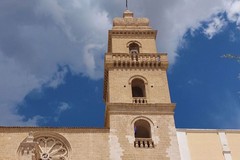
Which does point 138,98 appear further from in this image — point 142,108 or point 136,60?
point 136,60

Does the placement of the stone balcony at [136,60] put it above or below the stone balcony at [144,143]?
above

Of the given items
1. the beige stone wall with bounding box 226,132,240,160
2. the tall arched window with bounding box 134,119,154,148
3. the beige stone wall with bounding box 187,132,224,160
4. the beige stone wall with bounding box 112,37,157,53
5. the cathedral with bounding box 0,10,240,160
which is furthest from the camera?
the beige stone wall with bounding box 112,37,157,53

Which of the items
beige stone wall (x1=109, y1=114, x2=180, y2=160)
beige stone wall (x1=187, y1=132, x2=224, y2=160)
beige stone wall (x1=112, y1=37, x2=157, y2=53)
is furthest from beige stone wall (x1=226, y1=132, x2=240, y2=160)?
beige stone wall (x1=112, y1=37, x2=157, y2=53)

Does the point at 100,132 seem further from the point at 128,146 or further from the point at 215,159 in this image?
the point at 215,159

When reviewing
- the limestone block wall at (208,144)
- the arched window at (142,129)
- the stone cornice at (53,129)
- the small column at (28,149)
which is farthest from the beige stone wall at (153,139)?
the small column at (28,149)

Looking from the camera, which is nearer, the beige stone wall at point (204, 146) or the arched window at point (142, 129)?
the beige stone wall at point (204, 146)

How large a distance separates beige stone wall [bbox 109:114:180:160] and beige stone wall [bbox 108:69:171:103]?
1538 millimetres

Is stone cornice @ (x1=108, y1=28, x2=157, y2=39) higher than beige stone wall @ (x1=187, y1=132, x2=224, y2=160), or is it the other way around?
stone cornice @ (x1=108, y1=28, x2=157, y2=39)

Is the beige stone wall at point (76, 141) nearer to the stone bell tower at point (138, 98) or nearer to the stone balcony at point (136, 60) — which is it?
the stone bell tower at point (138, 98)

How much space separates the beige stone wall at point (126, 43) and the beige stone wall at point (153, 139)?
6.45 meters

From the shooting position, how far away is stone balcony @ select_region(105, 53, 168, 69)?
31.4 metres

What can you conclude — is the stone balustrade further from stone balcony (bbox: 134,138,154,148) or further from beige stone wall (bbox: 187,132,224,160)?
stone balcony (bbox: 134,138,154,148)

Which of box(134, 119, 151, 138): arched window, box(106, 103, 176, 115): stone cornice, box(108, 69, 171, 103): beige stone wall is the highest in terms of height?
box(108, 69, 171, 103): beige stone wall

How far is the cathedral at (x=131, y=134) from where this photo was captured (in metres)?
26.5
